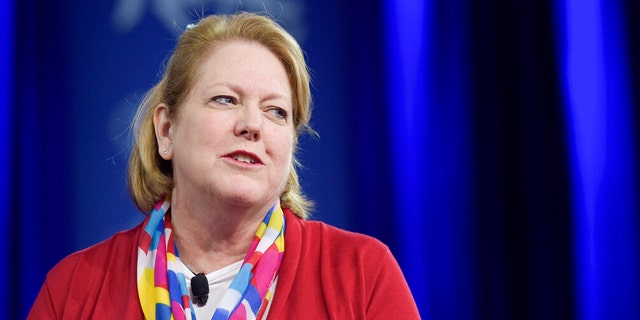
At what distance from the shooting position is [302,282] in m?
1.53

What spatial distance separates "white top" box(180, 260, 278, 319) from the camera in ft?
5.03

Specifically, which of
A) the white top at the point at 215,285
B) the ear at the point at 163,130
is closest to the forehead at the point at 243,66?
the ear at the point at 163,130

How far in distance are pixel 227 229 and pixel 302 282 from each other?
19 centimetres

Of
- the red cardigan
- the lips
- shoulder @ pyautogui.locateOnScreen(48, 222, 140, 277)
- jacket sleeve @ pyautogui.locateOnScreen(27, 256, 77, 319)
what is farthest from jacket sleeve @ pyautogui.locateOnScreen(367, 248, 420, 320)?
jacket sleeve @ pyautogui.locateOnScreen(27, 256, 77, 319)

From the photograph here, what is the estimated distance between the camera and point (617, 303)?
196 centimetres

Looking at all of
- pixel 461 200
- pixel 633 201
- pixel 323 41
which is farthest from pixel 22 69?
pixel 633 201

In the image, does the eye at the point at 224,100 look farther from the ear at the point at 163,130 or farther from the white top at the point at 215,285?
the white top at the point at 215,285

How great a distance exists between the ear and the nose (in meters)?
0.22

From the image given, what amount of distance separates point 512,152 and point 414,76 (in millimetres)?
354

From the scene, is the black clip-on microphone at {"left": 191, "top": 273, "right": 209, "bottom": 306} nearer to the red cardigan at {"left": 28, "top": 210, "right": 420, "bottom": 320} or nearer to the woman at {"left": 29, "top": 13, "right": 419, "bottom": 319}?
the woman at {"left": 29, "top": 13, "right": 419, "bottom": 319}

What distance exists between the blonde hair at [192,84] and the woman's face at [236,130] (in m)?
0.02

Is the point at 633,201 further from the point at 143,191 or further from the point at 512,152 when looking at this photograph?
the point at 143,191

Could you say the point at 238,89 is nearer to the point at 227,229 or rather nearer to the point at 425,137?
the point at 227,229

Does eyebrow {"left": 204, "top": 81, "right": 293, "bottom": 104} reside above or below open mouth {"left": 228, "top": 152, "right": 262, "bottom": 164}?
above
